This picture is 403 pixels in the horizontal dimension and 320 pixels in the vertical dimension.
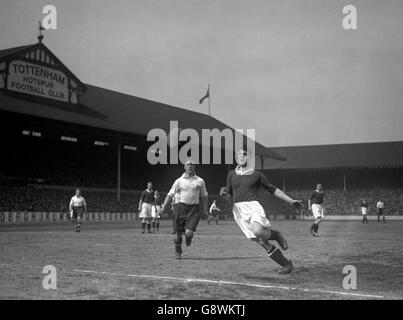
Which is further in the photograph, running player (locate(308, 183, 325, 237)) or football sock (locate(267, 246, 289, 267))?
running player (locate(308, 183, 325, 237))

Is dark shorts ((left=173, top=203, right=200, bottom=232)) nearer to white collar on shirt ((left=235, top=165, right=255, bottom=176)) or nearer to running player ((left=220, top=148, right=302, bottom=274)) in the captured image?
running player ((left=220, top=148, right=302, bottom=274))

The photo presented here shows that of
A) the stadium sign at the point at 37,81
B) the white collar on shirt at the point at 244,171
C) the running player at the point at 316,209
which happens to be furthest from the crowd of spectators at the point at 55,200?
→ the white collar on shirt at the point at 244,171

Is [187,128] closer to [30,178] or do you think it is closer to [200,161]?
[200,161]

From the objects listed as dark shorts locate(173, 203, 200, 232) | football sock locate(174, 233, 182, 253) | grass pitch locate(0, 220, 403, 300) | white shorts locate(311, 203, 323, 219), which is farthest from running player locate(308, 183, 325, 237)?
football sock locate(174, 233, 182, 253)

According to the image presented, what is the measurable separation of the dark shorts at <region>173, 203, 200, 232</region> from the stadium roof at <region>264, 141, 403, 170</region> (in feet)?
141

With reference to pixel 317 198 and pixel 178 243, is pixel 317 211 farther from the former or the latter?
pixel 178 243

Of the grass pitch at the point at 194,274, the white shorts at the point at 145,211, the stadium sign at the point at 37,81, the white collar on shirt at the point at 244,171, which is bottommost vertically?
the grass pitch at the point at 194,274

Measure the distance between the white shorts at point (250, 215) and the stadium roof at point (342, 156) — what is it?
45.6 m

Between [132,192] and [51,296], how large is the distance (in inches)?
1346

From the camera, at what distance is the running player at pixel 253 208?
909 cm

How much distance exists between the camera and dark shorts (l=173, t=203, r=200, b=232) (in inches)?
484

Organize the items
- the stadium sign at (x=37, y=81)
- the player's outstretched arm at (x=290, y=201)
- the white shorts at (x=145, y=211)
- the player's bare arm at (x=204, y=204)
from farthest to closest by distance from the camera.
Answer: the stadium sign at (x=37, y=81) → the white shorts at (x=145, y=211) → the player's bare arm at (x=204, y=204) → the player's outstretched arm at (x=290, y=201)

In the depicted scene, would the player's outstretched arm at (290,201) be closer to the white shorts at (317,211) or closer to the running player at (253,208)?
the running player at (253,208)
